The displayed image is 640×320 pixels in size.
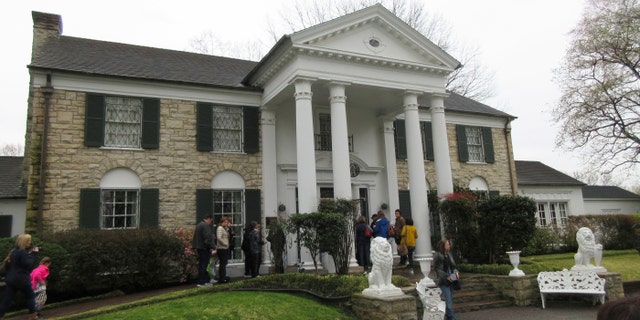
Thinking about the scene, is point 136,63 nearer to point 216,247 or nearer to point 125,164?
point 125,164

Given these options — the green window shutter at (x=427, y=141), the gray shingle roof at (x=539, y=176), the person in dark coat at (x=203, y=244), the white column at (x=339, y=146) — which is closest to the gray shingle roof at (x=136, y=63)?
the green window shutter at (x=427, y=141)

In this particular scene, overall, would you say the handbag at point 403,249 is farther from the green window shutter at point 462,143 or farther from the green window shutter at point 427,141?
the green window shutter at point 462,143

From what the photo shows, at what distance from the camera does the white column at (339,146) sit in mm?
12820

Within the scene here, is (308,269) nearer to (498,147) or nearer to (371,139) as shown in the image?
(371,139)

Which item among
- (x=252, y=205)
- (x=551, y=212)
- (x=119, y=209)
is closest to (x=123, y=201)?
(x=119, y=209)

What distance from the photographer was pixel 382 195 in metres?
17.0

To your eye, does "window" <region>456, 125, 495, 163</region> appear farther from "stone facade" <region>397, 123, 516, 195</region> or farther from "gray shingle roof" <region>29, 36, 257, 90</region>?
"gray shingle roof" <region>29, 36, 257, 90</region>

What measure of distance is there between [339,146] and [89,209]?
24.5 feet

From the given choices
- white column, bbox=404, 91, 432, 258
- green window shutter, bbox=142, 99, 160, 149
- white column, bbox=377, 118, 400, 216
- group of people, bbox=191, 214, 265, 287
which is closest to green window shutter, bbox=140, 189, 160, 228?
green window shutter, bbox=142, 99, 160, 149

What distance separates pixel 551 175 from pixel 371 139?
13.8 meters

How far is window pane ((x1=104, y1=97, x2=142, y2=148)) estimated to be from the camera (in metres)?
13.7

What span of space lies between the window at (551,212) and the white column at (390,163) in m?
10.6

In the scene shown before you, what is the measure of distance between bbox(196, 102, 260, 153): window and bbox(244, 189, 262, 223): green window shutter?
1441mm

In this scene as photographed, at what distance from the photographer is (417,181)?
14266 mm
